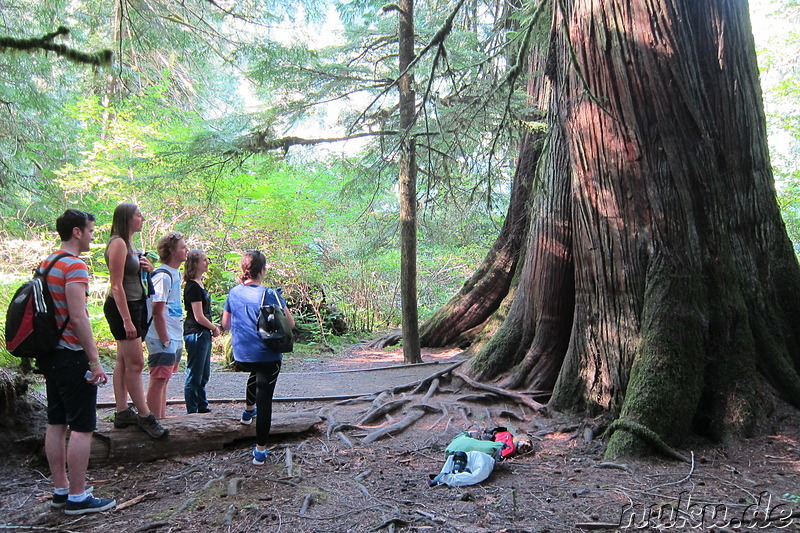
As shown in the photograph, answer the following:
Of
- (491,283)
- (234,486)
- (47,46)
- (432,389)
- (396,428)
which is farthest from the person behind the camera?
(491,283)

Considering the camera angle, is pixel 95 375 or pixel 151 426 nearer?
pixel 95 375

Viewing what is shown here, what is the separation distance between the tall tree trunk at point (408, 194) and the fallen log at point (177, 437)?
449 centimetres

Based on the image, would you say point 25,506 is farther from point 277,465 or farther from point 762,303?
point 762,303

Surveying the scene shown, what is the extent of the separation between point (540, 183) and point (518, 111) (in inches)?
107

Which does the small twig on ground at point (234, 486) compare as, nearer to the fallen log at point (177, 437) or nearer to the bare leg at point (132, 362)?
the fallen log at point (177, 437)

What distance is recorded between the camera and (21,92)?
9.47m

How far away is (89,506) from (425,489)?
2130 millimetres

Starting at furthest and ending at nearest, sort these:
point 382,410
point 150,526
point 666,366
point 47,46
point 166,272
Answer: point 382,410, point 166,272, point 666,366, point 150,526, point 47,46

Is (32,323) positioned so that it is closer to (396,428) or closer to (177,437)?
(177,437)

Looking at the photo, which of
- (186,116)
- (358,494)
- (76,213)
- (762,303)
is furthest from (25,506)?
(186,116)

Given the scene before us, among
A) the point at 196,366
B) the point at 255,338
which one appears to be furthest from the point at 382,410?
the point at 255,338

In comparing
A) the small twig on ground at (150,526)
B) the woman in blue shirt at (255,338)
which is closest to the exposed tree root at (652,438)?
the woman in blue shirt at (255,338)

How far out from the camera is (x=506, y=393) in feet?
17.8

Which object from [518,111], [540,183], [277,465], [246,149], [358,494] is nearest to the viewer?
[358,494]
